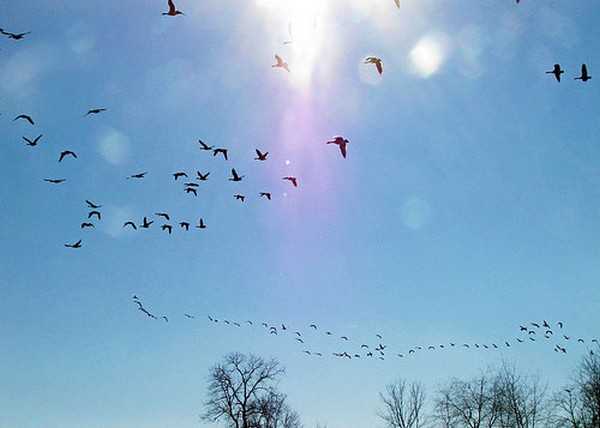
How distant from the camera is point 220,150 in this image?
1584 cm

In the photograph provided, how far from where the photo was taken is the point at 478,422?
54.5 meters

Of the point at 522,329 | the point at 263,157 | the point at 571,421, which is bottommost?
the point at 571,421

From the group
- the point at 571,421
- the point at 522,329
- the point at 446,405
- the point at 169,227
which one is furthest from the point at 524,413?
the point at 169,227

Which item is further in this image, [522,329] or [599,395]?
[599,395]

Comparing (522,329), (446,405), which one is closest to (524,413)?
(446,405)

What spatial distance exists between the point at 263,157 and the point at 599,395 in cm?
4483

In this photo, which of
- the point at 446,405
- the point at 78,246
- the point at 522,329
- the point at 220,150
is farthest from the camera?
the point at 446,405

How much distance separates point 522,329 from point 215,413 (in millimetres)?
35700

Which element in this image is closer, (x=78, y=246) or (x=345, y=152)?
(x=345, y=152)

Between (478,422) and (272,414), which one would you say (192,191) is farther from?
(478,422)

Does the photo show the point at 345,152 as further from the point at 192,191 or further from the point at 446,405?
the point at 446,405

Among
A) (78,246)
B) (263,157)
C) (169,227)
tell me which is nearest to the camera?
(263,157)

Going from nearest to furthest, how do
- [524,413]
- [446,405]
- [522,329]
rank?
[522,329] → [524,413] → [446,405]

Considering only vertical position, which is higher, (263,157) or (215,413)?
(263,157)
